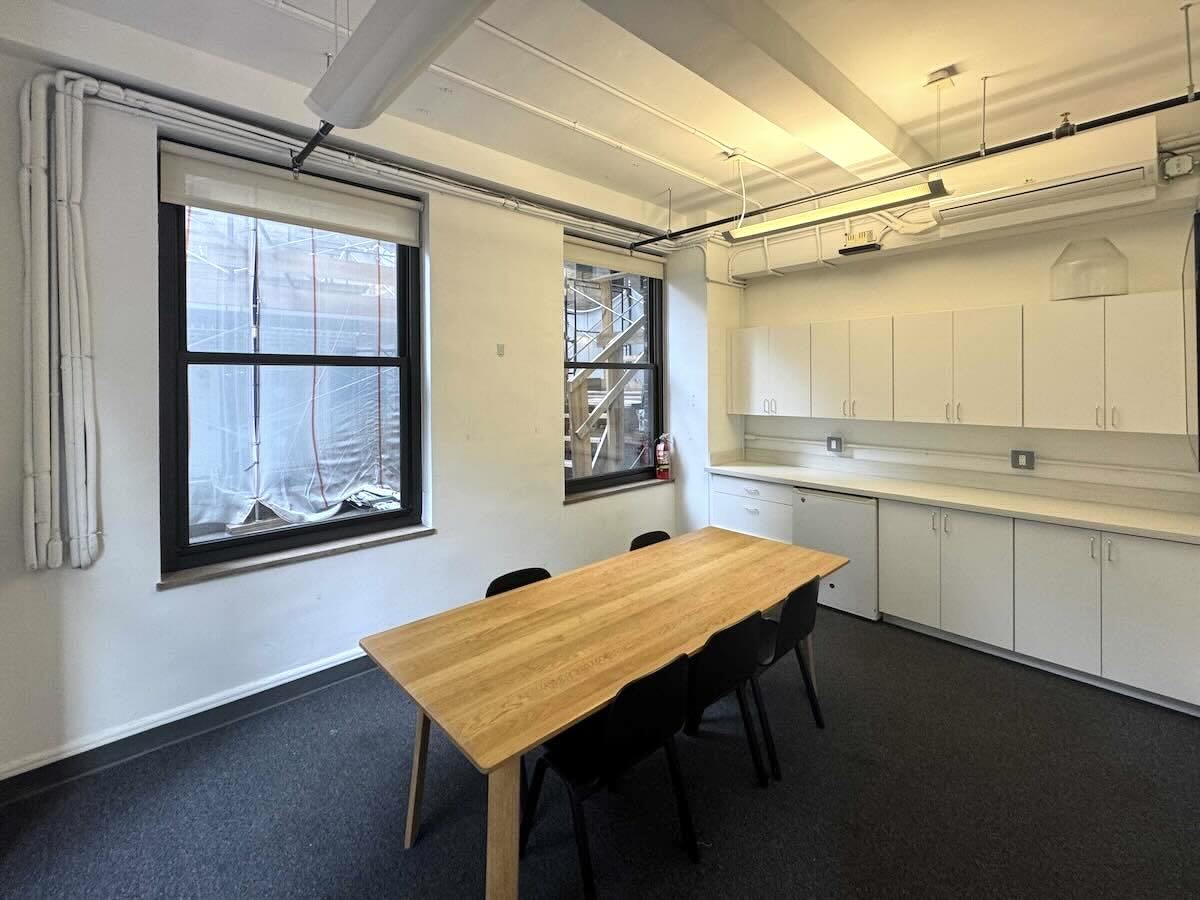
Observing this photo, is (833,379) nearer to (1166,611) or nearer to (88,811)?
→ (1166,611)

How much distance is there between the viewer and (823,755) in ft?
7.88

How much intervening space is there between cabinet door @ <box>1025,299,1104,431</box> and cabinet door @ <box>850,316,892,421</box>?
794 mm

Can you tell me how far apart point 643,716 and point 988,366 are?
3.16m

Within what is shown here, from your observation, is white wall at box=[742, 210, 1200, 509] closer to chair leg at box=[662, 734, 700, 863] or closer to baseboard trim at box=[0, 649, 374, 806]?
chair leg at box=[662, 734, 700, 863]

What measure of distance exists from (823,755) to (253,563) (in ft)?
9.35

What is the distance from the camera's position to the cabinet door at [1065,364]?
2990 mm

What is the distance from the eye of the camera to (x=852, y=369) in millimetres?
4020

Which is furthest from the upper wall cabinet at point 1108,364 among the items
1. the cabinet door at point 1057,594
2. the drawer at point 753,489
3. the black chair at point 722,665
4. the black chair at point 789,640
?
the black chair at point 722,665

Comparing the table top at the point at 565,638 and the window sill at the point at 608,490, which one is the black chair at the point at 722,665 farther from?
the window sill at the point at 608,490

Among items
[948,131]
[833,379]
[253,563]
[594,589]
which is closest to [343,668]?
[253,563]

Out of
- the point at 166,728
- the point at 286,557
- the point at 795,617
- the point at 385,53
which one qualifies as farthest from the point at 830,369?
the point at 166,728

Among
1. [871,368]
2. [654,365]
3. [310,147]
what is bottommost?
[871,368]

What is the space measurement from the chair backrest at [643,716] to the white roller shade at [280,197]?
9.08ft

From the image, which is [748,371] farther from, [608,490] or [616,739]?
[616,739]
